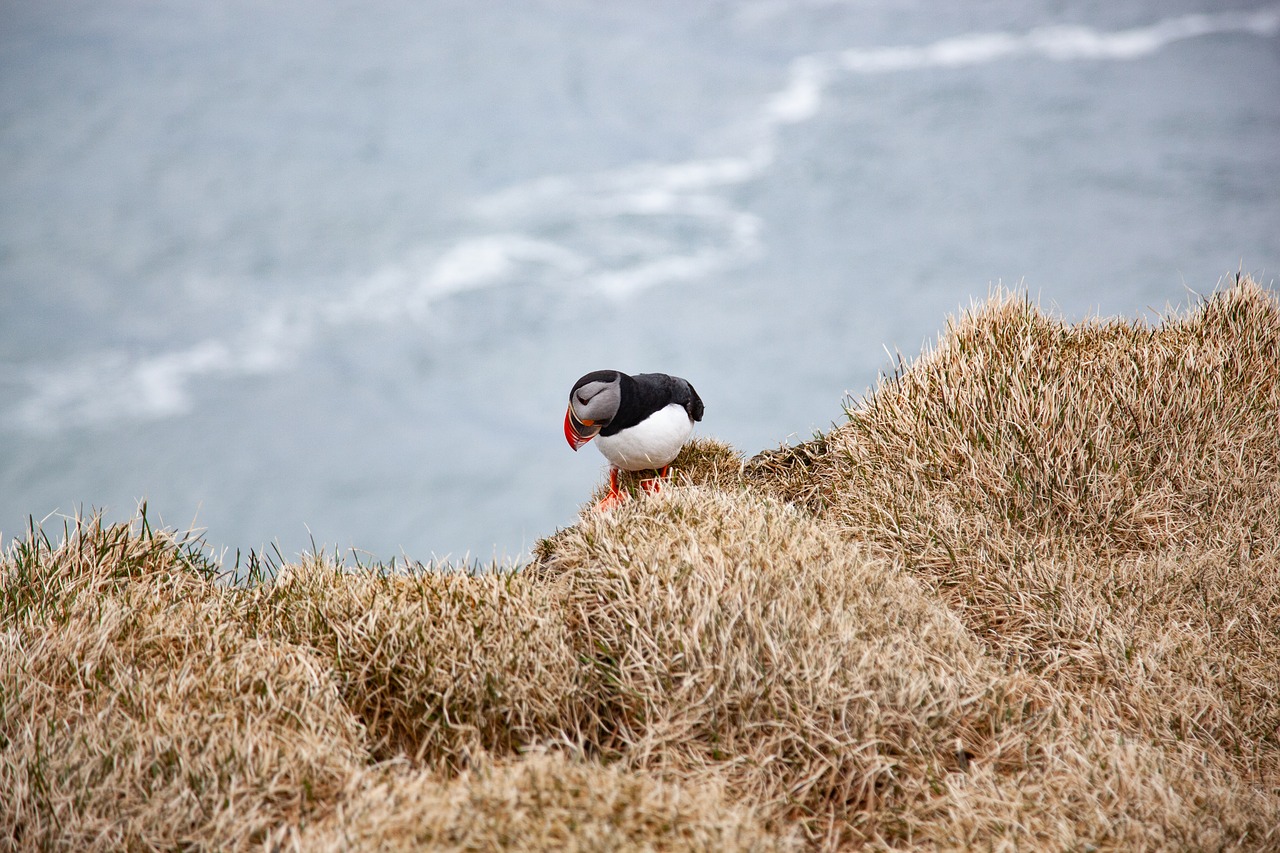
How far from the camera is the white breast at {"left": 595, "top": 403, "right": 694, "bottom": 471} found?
4.35 m

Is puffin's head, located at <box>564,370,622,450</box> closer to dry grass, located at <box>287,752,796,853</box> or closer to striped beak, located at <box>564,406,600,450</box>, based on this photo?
striped beak, located at <box>564,406,600,450</box>

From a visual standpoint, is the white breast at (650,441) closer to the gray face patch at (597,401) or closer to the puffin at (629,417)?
the puffin at (629,417)

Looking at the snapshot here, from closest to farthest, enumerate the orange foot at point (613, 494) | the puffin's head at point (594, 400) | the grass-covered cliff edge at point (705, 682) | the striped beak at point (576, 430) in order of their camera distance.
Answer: the grass-covered cliff edge at point (705, 682) < the puffin's head at point (594, 400) < the striped beak at point (576, 430) < the orange foot at point (613, 494)

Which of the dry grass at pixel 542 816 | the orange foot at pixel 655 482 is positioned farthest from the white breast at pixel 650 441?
the dry grass at pixel 542 816

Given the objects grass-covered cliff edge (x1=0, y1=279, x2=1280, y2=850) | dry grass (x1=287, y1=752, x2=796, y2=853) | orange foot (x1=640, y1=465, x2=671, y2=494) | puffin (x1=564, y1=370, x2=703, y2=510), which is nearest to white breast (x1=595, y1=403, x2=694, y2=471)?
puffin (x1=564, y1=370, x2=703, y2=510)

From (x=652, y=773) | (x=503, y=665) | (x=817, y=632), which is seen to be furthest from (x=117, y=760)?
(x=817, y=632)

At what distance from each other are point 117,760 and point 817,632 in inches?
85.0

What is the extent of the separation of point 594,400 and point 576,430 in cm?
23

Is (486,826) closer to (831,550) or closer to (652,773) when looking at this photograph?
(652,773)

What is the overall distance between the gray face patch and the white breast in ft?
0.49

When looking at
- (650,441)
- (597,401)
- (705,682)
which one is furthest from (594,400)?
(705,682)

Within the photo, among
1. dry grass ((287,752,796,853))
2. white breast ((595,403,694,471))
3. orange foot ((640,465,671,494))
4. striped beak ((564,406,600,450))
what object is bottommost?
dry grass ((287,752,796,853))

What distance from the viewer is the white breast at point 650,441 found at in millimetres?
4348

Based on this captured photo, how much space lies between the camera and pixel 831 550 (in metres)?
3.44
